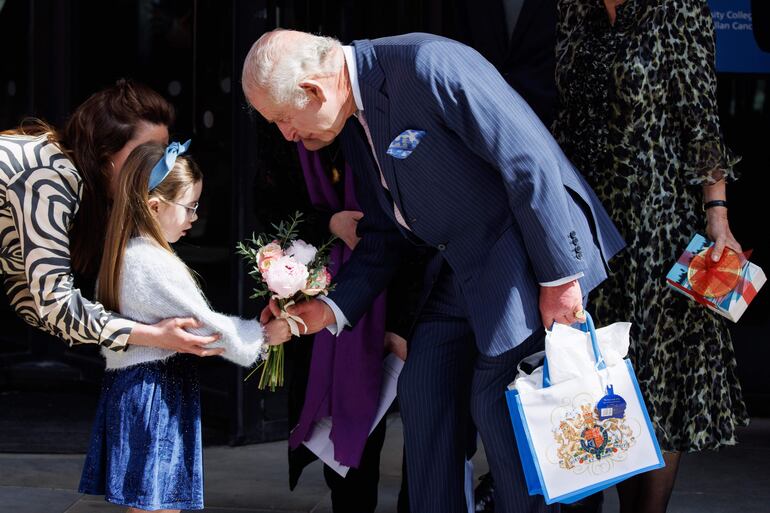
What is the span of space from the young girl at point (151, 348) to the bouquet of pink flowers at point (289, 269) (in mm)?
99

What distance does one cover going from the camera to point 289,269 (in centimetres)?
324

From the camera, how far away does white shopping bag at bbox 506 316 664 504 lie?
297cm

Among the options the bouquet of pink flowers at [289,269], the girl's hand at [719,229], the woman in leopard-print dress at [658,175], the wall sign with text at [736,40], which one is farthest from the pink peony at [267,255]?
the wall sign with text at [736,40]

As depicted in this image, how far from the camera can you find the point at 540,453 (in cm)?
297

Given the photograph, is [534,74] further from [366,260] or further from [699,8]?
[366,260]

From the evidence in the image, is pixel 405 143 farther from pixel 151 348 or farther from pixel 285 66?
pixel 151 348

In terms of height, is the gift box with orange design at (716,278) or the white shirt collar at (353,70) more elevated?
the white shirt collar at (353,70)

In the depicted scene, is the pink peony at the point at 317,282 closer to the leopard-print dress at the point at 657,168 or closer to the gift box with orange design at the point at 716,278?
the leopard-print dress at the point at 657,168

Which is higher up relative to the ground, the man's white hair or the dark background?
the man's white hair

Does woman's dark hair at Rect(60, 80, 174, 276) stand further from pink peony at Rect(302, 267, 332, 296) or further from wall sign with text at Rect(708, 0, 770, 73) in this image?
wall sign with text at Rect(708, 0, 770, 73)

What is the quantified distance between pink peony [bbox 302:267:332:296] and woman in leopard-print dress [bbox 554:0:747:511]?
0.85m

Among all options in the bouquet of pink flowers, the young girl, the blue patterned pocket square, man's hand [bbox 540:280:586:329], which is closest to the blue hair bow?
the young girl

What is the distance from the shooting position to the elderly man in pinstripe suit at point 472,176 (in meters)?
2.90

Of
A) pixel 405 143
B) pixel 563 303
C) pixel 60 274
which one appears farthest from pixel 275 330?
pixel 563 303
